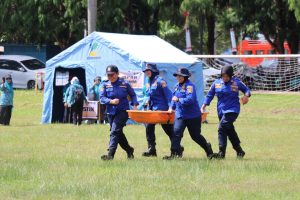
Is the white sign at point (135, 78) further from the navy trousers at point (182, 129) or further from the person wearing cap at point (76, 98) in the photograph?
the navy trousers at point (182, 129)

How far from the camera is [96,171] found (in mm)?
12211

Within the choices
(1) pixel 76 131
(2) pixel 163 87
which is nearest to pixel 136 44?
(1) pixel 76 131

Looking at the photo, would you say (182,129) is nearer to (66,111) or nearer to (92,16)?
(66,111)

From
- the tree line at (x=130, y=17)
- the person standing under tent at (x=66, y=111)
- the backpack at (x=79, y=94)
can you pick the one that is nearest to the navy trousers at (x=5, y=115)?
the person standing under tent at (x=66, y=111)

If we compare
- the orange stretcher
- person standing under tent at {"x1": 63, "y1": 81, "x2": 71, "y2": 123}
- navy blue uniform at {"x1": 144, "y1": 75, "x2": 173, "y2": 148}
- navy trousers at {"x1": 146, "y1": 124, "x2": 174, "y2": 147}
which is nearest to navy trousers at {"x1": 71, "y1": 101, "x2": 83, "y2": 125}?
person standing under tent at {"x1": 63, "y1": 81, "x2": 71, "y2": 123}

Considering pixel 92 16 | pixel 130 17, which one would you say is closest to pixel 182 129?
pixel 92 16

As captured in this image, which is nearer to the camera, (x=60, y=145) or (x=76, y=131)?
(x=60, y=145)

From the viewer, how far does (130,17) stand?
44500 mm

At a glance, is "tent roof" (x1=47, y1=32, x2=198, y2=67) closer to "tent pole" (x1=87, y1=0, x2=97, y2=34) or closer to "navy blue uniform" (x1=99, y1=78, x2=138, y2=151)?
"tent pole" (x1=87, y1=0, x2=97, y2=34)

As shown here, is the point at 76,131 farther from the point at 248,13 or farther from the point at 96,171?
the point at 248,13

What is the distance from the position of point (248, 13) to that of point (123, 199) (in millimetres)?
32877

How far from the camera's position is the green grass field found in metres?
10.2

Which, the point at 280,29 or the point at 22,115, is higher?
the point at 280,29

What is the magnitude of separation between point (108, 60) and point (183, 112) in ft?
39.9
